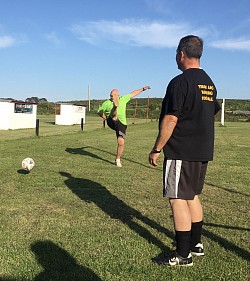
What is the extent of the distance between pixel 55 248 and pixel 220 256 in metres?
1.67

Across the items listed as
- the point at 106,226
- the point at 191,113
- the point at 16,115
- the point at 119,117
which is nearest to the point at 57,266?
the point at 106,226

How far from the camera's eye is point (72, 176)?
7.67 meters

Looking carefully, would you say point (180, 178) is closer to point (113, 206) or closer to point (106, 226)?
point (106, 226)

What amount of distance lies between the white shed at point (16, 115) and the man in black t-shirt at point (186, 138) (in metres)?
24.4

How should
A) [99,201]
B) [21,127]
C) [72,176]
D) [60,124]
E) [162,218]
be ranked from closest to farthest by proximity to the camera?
[162,218] < [99,201] < [72,176] < [21,127] < [60,124]

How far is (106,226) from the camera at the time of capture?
4.41 meters

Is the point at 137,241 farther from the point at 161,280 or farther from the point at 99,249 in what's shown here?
the point at 161,280

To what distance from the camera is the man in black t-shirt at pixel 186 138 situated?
3246 millimetres

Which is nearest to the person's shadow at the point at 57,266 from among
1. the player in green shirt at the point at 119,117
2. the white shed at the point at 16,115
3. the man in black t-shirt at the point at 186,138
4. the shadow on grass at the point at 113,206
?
the man in black t-shirt at the point at 186,138

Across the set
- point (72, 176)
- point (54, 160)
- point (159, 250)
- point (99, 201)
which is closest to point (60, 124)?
point (54, 160)

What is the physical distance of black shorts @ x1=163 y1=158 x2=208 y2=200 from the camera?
332 cm

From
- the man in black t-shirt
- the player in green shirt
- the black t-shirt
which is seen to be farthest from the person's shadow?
the player in green shirt

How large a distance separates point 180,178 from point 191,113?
0.61 m

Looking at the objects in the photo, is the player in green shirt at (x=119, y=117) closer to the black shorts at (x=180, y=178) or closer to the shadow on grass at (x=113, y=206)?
the shadow on grass at (x=113, y=206)
